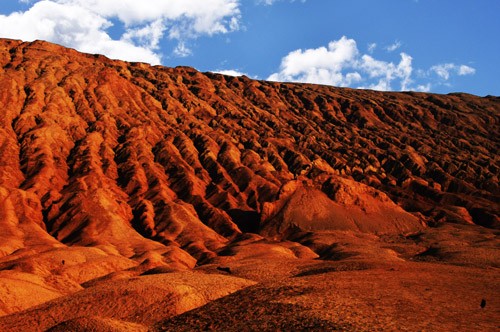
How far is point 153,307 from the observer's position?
124 ft

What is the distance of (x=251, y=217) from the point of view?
136 m

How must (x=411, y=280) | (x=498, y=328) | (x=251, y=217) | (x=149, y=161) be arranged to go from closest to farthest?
(x=498, y=328), (x=411, y=280), (x=251, y=217), (x=149, y=161)

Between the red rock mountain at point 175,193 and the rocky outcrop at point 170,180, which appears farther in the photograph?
the rocky outcrop at point 170,180

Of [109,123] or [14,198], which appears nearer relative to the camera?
[14,198]

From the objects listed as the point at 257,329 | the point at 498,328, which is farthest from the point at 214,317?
the point at 498,328

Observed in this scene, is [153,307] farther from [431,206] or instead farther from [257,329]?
[431,206]

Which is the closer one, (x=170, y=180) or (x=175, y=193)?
(x=175, y=193)

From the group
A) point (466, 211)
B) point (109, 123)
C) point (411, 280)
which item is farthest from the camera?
point (109, 123)

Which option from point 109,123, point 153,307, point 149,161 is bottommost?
point 153,307

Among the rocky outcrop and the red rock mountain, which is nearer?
the red rock mountain

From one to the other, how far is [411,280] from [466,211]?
116741 millimetres

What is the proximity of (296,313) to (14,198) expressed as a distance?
10556 centimetres

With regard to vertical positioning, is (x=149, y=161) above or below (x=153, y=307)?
above

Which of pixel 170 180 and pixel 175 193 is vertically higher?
pixel 170 180
